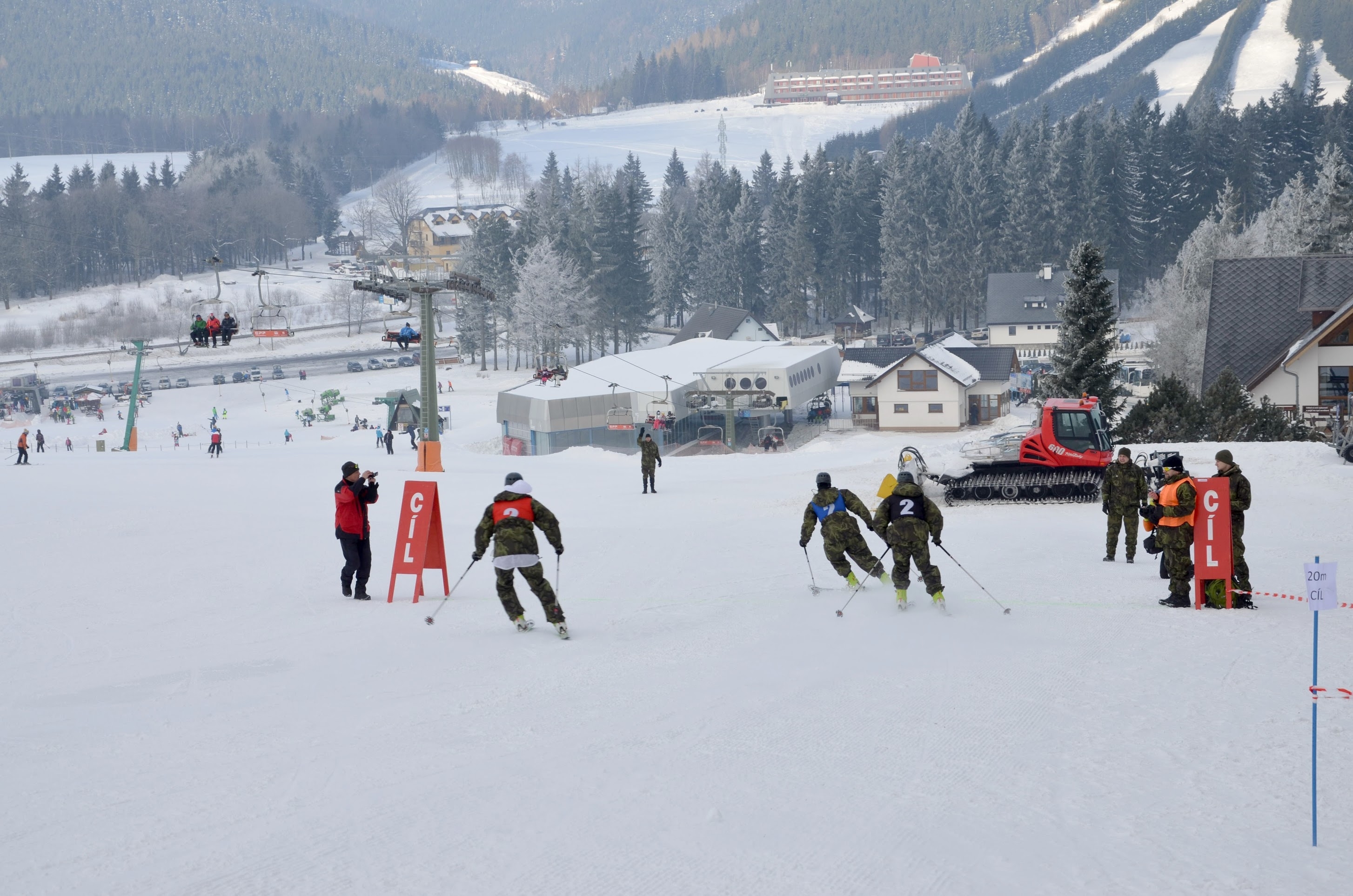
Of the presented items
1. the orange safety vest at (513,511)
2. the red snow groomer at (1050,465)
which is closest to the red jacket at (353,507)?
the orange safety vest at (513,511)

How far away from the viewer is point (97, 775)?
7102mm

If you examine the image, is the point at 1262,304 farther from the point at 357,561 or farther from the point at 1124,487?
the point at 357,561

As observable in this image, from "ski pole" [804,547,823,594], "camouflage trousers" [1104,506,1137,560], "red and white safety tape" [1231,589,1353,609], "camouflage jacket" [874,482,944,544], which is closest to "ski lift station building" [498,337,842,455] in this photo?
"camouflage trousers" [1104,506,1137,560]

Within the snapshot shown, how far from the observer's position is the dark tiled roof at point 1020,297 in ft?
255

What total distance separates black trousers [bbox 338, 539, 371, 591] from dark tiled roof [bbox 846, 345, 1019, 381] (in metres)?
45.3

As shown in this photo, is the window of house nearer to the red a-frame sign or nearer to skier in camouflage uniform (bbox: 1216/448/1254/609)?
skier in camouflage uniform (bbox: 1216/448/1254/609)

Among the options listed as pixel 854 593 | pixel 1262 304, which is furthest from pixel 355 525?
pixel 1262 304

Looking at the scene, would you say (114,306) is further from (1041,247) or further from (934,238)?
(1041,247)

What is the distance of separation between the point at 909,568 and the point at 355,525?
610 centimetres

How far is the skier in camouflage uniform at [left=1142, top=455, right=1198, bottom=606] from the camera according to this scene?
1166cm

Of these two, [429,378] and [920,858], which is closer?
[920,858]

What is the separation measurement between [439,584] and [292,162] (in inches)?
6155

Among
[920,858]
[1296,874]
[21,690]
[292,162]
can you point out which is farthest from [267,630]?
[292,162]

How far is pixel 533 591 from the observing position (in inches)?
429
